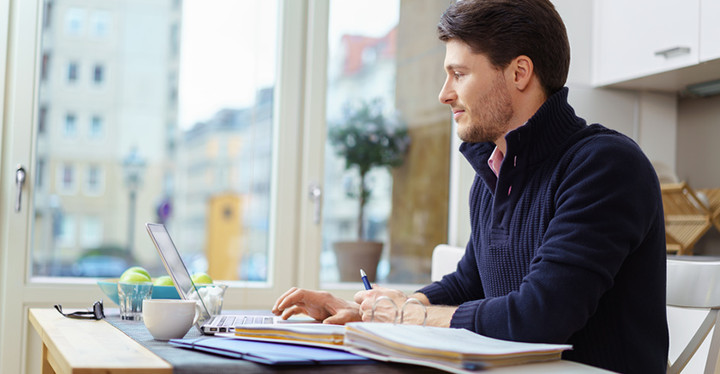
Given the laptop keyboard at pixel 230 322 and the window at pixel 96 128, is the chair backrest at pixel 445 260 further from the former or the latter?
the window at pixel 96 128

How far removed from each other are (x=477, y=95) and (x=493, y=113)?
5 centimetres

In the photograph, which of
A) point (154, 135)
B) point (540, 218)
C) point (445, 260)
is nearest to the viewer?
point (540, 218)

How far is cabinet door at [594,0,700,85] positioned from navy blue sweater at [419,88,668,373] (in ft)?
4.11

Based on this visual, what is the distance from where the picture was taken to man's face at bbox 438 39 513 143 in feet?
4.83

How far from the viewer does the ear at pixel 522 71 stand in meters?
1.44

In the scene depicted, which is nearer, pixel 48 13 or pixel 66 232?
pixel 48 13

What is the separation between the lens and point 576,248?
3.68 feet

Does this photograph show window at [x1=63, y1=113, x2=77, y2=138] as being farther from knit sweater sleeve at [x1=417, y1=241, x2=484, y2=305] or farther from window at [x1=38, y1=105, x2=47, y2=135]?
knit sweater sleeve at [x1=417, y1=241, x2=484, y2=305]

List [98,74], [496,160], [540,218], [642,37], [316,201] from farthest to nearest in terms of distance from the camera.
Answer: [98,74]
[316,201]
[642,37]
[496,160]
[540,218]

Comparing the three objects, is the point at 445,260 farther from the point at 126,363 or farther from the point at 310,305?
the point at 126,363

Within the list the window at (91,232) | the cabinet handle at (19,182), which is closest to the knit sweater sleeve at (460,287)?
the cabinet handle at (19,182)

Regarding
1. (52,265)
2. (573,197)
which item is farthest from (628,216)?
(52,265)

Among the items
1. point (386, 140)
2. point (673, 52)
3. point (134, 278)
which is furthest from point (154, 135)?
point (673, 52)

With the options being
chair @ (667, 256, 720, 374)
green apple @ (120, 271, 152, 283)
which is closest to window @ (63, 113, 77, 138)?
green apple @ (120, 271, 152, 283)
